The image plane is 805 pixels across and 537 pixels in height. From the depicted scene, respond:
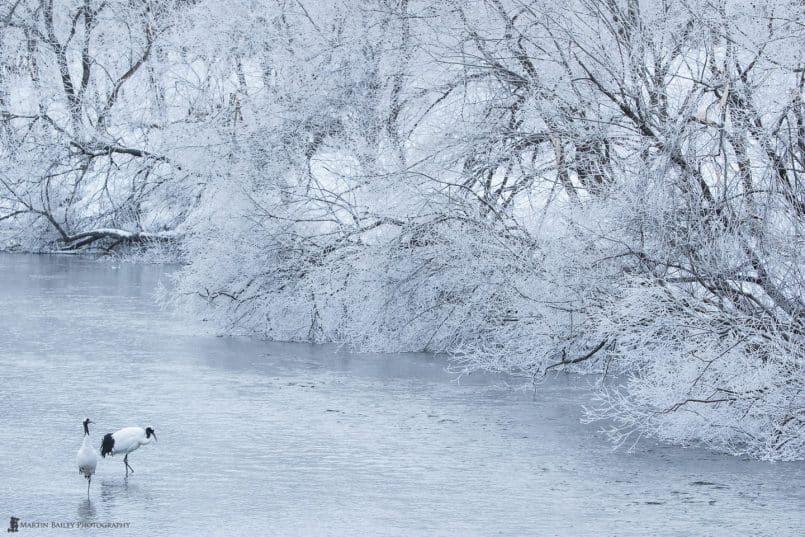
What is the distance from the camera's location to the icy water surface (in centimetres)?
675

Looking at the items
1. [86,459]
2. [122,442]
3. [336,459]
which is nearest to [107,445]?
[122,442]

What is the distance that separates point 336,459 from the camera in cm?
816

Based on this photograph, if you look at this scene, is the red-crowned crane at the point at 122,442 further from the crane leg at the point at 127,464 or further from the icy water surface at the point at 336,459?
the icy water surface at the point at 336,459

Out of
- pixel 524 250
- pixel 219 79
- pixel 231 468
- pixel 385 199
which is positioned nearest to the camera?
pixel 231 468

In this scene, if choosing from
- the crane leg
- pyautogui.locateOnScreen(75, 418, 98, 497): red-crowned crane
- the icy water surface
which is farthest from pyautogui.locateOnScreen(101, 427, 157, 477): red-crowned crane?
pyautogui.locateOnScreen(75, 418, 98, 497): red-crowned crane

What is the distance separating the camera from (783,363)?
27.0 feet

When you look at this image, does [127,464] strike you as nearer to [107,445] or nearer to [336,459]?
[107,445]

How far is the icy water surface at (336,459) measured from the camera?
6750 millimetres

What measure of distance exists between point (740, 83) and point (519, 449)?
3.20m

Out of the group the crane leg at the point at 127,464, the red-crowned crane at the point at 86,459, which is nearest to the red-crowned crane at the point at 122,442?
the crane leg at the point at 127,464

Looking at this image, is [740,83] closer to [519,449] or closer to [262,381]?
[519,449]

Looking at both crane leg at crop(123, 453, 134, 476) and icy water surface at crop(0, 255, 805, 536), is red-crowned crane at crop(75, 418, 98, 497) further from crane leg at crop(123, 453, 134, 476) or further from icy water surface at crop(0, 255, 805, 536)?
crane leg at crop(123, 453, 134, 476)

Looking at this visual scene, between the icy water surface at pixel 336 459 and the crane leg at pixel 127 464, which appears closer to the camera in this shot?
the icy water surface at pixel 336 459

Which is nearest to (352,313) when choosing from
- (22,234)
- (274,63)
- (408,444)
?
(274,63)
